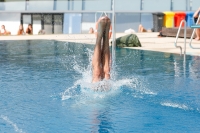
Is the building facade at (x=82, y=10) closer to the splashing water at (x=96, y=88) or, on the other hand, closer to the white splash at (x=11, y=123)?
the splashing water at (x=96, y=88)

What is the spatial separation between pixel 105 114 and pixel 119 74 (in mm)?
3522

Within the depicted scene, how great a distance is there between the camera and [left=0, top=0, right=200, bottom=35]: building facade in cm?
2767

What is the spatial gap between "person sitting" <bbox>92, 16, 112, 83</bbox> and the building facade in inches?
804

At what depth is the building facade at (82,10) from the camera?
27672mm

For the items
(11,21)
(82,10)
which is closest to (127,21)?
(82,10)

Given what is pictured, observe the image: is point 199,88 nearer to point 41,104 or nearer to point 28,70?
point 41,104

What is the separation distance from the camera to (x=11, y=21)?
28828 mm

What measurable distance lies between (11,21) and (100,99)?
75.5ft

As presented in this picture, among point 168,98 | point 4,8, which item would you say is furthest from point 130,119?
point 4,8

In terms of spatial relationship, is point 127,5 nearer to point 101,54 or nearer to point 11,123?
point 101,54

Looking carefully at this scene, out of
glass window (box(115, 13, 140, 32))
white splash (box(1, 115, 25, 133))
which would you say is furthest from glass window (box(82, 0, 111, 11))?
white splash (box(1, 115, 25, 133))

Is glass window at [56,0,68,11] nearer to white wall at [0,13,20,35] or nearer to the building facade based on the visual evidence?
the building facade

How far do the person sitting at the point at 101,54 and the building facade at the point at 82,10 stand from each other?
67.0 ft

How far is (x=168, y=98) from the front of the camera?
686 cm
